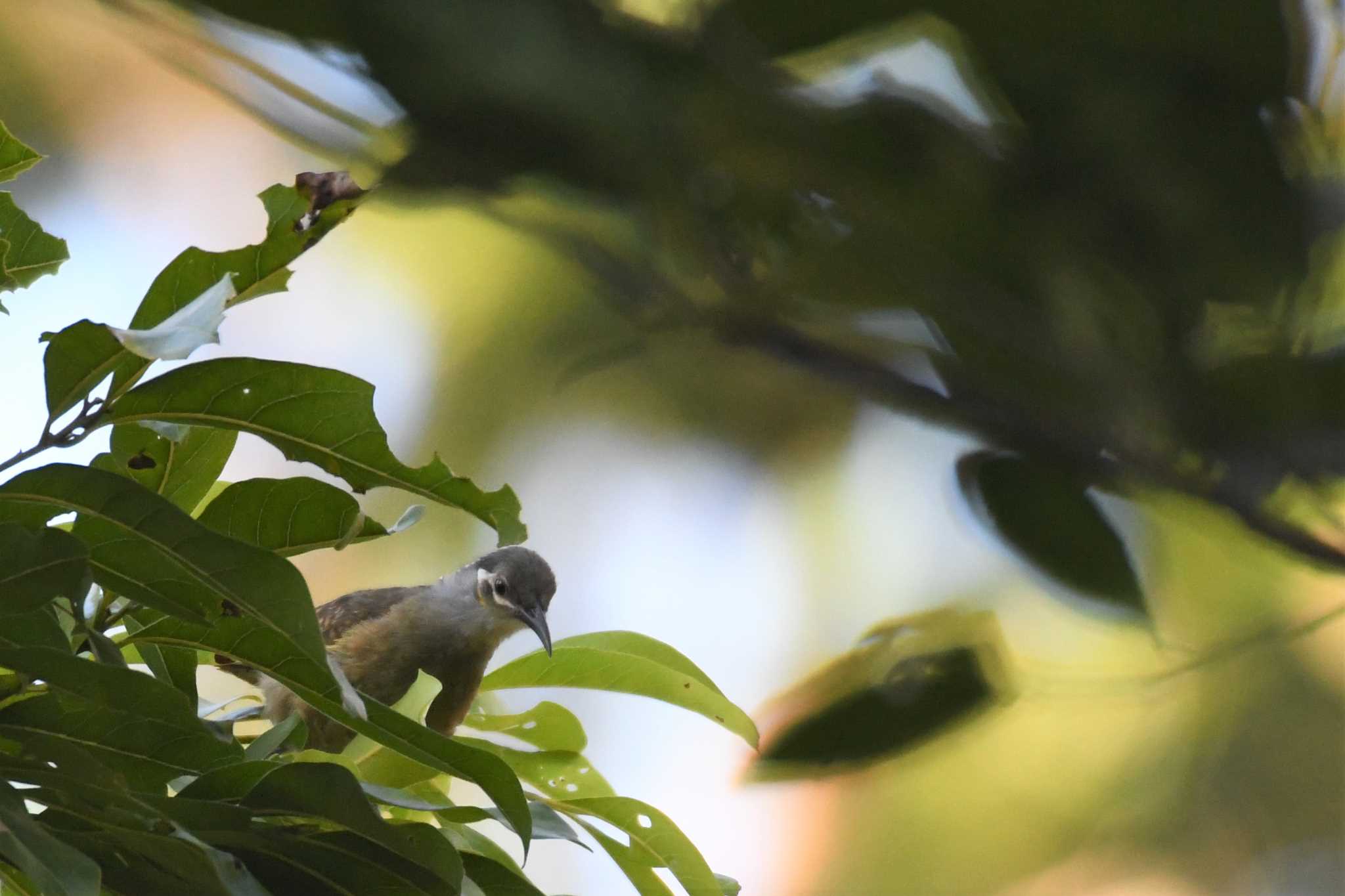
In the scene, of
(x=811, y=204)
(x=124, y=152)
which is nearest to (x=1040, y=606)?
(x=811, y=204)

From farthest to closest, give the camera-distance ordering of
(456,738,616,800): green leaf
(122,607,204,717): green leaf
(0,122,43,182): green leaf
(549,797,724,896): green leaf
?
(456,738,616,800): green leaf → (549,797,724,896): green leaf → (122,607,204,717): green leaf → (0,122,43,182): green leaf

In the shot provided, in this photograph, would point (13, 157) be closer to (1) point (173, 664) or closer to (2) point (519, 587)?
(1) point (173, 664)

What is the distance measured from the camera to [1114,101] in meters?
0.88

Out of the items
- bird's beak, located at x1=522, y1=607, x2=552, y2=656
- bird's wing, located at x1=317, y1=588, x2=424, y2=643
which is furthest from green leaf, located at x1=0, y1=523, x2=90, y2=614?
bird's beak, located at x1=522, y1=607, x2=552, y2=656

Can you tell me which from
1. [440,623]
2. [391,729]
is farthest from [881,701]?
[440,623]

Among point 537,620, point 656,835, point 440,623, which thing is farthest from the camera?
point 537,620

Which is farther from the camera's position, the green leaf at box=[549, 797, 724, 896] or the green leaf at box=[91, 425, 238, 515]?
the green leaf at box=[549, 797, 724, 896]

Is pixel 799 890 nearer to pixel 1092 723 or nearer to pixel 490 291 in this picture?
pixel 1092 723

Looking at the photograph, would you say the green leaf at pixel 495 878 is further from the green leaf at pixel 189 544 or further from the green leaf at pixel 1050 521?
the green leaf at pixel 1050 521

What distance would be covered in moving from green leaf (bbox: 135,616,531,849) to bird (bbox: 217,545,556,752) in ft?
2.85

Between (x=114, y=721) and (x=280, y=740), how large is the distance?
0.14 metres

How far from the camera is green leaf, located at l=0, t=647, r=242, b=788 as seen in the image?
83 centimetres

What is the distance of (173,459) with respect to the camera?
108 centimetres

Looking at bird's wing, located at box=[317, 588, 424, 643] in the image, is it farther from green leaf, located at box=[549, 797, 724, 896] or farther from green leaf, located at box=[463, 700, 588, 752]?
green leaf, located at box=[549, 797, 724, 896]
